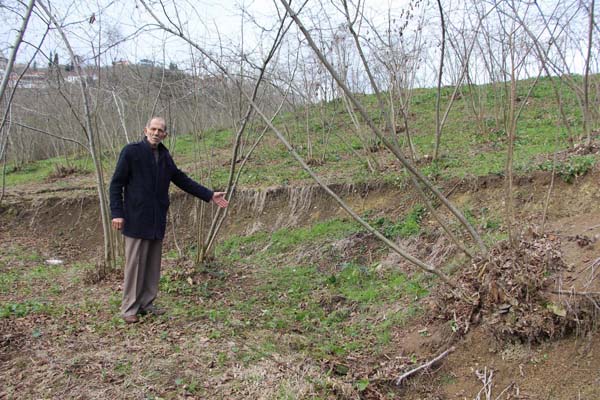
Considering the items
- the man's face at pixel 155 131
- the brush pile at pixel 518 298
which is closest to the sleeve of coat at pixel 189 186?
the man's face at pixel 155 131

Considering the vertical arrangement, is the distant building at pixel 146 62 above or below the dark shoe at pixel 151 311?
above

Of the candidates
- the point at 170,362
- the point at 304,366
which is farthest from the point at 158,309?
the point at 304,366

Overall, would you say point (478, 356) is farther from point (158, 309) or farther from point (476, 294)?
point (158, 309)

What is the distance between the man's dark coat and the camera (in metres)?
4.14

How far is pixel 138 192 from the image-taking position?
4.20 meters

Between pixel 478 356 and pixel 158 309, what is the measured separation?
2861 mm

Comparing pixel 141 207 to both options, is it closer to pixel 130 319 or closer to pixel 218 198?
pixel 218 198

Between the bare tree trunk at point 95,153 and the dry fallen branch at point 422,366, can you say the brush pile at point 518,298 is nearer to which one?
the dry fallen branch at point 422,366

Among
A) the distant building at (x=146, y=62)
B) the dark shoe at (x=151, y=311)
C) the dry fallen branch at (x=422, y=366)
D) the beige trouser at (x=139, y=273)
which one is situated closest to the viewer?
the dry fallen branch at (x=422, y=366)

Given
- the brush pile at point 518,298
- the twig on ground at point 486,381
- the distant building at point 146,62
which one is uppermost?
the distant building at point 146,62

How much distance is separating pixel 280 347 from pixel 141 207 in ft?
5.56

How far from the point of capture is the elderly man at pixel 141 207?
4.16 m

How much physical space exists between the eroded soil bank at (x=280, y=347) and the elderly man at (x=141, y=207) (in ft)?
1.20

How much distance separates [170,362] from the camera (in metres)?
3.56
